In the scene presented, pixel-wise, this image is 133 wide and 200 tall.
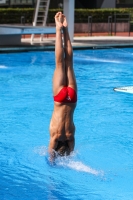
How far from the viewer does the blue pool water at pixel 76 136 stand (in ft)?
23.9

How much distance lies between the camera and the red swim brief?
7.21 m

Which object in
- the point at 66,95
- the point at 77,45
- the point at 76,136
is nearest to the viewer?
the point at 66,95

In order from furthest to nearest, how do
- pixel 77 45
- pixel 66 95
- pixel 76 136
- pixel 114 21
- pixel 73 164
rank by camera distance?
pixel 114 21 < pixel 77 45 < pixel 76 136 < pixel 73 164 < pixel 66 95

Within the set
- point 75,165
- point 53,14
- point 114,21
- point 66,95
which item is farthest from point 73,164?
point 114,21

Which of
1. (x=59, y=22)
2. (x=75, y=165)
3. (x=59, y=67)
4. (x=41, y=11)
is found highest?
(x=59, y=22)

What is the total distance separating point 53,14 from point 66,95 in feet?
76.6

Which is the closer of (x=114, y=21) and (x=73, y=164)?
(x=73, y=164)

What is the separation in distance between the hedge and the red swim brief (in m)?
22.2

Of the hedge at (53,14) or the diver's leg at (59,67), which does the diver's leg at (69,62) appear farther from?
the hedge at (53,14)

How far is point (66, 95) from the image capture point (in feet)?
23.8

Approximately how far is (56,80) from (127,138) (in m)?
2.80

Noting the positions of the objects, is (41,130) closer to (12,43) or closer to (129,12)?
(12,43)

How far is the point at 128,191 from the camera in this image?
284 inches

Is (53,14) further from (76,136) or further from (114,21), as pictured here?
(76,136)
